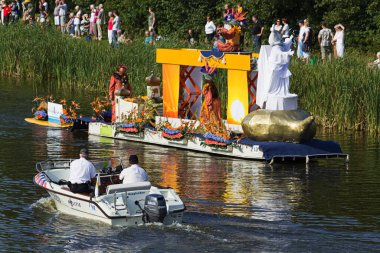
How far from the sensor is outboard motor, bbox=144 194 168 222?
77.7 ft

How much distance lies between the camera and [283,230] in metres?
24.2

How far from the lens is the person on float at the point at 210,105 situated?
34.8m

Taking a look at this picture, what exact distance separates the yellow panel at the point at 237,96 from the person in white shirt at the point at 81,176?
35.4ft

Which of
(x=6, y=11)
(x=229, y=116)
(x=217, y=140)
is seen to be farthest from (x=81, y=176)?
(x=6, y=11)

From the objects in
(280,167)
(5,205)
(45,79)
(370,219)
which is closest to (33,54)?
(45,79)

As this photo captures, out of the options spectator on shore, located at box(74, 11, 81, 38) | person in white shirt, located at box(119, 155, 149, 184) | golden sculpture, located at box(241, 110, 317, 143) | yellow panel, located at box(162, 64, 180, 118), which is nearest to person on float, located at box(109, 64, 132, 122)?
yellow panel, located at box(162, 64, 180, 118)

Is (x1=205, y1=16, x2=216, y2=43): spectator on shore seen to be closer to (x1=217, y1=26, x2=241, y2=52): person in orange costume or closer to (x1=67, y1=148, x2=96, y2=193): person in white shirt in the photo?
(x1=217, y1=26, x2=241, y2=52): person in orange costume

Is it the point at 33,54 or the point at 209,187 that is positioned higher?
the point at 33,54

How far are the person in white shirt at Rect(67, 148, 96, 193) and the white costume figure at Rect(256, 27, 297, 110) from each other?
30.0 feet

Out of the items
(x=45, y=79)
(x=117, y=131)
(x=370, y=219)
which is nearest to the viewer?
(x=370, y=219)

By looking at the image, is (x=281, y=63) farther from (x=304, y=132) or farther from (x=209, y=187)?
(x=209, y=187)

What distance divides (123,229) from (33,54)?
99.2 feet

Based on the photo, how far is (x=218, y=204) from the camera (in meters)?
26.9

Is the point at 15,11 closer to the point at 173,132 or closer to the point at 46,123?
the point at 46,123
